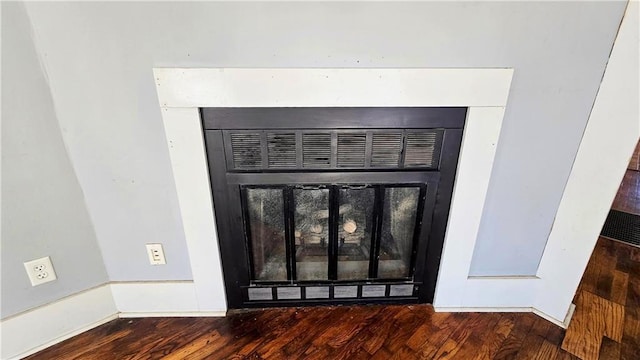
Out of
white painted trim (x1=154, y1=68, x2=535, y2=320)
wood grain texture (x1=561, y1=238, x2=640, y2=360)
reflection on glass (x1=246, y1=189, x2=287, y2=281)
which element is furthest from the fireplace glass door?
wood grain texture (x1=561, y1=238, x2=640, y2=360)

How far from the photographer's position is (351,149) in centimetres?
130

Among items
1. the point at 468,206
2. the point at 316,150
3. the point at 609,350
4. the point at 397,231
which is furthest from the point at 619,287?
the point at 316,150

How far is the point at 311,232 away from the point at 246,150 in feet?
1.59

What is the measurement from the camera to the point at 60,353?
137cm

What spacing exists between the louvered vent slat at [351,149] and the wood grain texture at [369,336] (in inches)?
29.3

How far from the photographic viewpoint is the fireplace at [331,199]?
49.4 inches

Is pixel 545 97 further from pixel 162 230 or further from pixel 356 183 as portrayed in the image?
pixel 162 230

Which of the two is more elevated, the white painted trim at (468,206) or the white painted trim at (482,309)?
the white painted trim at (468,206)

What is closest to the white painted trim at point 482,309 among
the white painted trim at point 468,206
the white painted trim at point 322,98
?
the white painted trim at point 468,206

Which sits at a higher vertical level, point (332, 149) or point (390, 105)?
point (390, 105)

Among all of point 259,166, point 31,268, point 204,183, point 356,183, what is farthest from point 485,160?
point 31,268

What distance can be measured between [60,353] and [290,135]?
4.29 feet

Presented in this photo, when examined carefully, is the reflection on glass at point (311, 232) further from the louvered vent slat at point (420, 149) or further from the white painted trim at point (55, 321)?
the white painted trim at point (55, 321)

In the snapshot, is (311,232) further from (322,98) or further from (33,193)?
(33,193)
